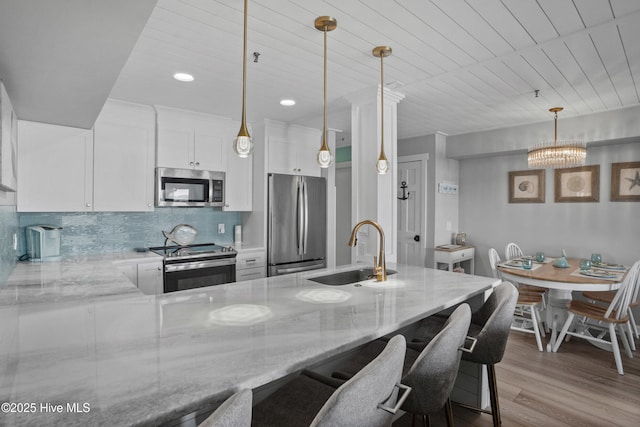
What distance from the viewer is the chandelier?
3.46 meters

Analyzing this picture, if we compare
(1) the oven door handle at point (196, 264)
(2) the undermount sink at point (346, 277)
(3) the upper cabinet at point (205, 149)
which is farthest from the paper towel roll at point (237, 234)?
(2) the undermount sink at point (346, 277)

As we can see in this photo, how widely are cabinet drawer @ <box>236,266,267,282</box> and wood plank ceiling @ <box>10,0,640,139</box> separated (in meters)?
1.73

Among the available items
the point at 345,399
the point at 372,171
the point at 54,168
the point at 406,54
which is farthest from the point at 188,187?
the point at 345,399

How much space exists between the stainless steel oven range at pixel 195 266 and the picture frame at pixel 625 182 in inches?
169

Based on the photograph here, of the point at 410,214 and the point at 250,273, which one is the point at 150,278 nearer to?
the point at 250,273

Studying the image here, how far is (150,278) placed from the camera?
3.18 metres

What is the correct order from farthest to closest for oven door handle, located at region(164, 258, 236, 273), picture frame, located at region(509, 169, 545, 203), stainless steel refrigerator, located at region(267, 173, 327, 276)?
1. picture frame, located at region(509, 169, 545, 203)
2. stainless steel refrigerator, located at region(267, 173, 327, 276)
3. oven door handle, located at region(164, 258, 236, 273)

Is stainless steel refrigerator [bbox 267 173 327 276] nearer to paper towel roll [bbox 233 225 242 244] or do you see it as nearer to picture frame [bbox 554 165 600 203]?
paper towel roll [bbox 233 225 242 244]

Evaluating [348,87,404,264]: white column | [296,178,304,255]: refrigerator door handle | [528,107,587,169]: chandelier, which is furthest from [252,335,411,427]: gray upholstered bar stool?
[528,107,587,169]: chandelier

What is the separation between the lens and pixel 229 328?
1231mm

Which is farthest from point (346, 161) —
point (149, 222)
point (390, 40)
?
point (390, 40)

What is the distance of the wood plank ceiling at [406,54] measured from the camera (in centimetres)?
186

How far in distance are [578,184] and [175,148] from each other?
4.68 metres

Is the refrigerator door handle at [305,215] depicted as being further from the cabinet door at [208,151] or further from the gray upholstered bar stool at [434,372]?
the gray upholstered bar stool at [434,372]
